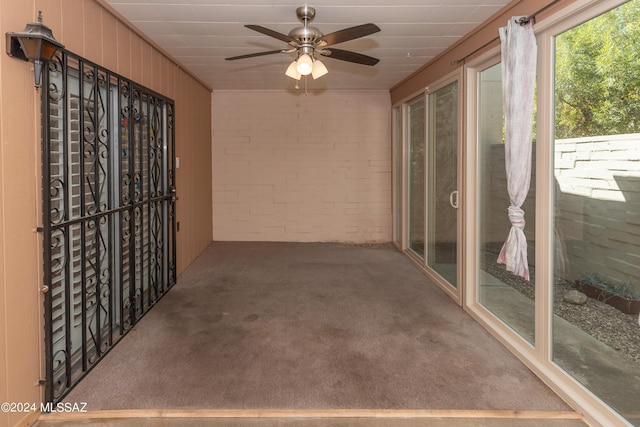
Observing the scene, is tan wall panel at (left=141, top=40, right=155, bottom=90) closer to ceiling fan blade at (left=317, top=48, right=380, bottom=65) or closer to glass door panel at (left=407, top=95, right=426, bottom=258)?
ceiling fan blade at (left=317, top=48, right=380, bottom=65)

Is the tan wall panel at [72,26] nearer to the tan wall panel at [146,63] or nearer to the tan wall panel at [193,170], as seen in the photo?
the tan wall panel at [146,63]

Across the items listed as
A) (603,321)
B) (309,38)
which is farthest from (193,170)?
(603,321)

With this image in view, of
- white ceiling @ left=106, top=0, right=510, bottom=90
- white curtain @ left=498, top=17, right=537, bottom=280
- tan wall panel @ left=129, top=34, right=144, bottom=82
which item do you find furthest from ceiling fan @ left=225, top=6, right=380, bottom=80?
tan wall panel @ left=129, top=34, right=144, bottom=82

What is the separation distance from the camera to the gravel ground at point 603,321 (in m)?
1.93

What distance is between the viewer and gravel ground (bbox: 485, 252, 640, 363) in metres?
1.93

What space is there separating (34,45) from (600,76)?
2.73 meters

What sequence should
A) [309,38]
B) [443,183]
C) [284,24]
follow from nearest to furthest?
[309,38] < [284,24] < [443,183]

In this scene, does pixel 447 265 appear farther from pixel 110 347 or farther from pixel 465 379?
pixel 110 347

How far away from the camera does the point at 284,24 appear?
3.40m

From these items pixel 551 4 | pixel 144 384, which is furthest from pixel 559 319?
pixel 144 384

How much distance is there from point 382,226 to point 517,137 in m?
4.34

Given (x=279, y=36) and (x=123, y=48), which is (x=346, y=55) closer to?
(x=279, y=36)

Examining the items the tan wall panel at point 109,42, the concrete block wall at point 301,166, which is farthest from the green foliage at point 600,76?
the concrete block wall at point 301,166

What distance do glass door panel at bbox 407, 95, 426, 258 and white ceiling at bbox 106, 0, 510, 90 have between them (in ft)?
2.32
